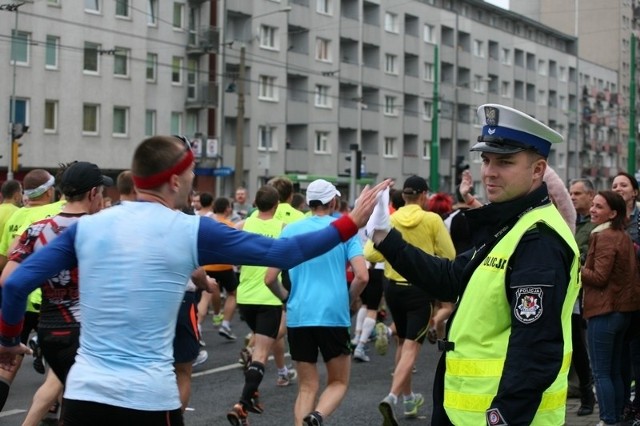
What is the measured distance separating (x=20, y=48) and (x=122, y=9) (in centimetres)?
579

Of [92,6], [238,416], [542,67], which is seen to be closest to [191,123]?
[92,6]

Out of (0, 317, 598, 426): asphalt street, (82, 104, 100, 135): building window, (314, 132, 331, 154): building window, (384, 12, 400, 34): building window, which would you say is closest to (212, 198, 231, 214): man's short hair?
(0, 317, 598, 426): asphalt street

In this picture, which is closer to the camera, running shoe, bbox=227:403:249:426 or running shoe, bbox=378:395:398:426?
running shoe, bbox=378:395:398:426

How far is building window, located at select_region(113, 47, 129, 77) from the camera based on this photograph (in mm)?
47000

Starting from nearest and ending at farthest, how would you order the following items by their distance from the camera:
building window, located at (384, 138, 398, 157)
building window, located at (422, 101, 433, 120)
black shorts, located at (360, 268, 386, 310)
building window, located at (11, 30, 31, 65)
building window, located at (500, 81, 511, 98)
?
black shorts, located at (360, 268, 386, 310), building window, located at (11, 30, 31, 65), building window, located at (384, 138, 398, 157), building window, located at (422, 101, 433, 120), building window, located at (500, 81, 511, 98)

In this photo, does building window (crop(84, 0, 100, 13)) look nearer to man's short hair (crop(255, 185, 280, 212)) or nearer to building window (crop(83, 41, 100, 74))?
building window (crop(83, 41, 100, 74))

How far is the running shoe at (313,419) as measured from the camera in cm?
724

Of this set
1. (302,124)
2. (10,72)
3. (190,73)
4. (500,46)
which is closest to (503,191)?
(10,72)

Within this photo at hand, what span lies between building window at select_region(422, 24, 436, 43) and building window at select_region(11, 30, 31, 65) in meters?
34.2

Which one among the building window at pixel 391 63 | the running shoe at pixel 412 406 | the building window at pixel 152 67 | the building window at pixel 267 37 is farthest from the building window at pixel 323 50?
the running shoe at pixel 412 406

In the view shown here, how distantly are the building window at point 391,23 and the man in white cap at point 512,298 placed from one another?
6394 centimetres

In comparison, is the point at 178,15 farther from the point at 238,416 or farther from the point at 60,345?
the point at 60,345

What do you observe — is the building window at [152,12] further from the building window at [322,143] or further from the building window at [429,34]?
the building window at [429,34]

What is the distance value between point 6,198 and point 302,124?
4845cm
